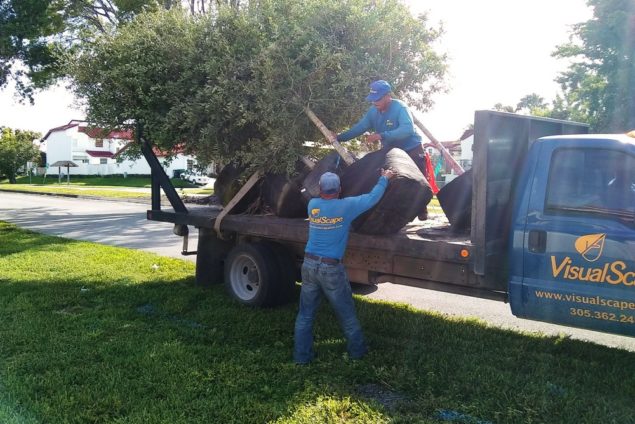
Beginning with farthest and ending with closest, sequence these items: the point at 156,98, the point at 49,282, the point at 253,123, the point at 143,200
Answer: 1. the point at 143,200
2. the point at 49,282
3. the point at 156,98
4. the point at 253,123

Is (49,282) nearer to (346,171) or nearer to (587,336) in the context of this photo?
(346,171)

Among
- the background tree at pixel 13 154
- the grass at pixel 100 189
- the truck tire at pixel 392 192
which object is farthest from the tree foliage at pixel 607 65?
the background tree at pixel 13 154

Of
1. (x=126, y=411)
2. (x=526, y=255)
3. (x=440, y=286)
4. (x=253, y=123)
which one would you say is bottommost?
(x=126, y=411)

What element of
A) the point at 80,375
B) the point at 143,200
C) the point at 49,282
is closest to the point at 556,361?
the point at 80,375

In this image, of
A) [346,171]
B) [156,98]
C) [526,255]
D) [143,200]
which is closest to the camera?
[526,255]

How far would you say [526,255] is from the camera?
4.34 m

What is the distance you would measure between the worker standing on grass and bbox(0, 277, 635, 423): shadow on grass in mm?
233

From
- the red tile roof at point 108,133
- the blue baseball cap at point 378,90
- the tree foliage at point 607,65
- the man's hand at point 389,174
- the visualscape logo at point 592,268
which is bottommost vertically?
the visualscape logo at point 592,268

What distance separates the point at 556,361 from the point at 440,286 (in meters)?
→ 1.16

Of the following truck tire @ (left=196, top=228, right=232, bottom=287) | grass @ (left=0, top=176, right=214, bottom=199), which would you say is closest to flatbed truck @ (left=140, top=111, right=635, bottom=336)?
truck tire @ (left=196, top=228, right=232, bottom=287)

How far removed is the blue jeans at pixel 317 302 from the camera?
471cm

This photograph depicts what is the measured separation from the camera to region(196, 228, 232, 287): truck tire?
7.40 meters

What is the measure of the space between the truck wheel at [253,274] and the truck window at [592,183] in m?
3.13

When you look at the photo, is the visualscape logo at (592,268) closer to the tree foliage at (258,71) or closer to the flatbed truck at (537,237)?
the flatbed truck at (537,237)
